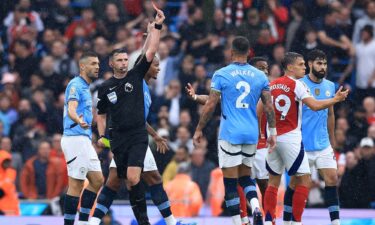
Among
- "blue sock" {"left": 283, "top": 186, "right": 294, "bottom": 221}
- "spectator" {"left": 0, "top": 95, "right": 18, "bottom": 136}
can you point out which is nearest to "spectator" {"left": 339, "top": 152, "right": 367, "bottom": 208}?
"blue sock" {"left": 283, "top": 186, "right": 294, "bottom": 221}

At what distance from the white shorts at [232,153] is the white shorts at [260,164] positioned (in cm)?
126

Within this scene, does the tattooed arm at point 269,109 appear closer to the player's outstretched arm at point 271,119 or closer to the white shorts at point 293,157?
the player's outstretched arm at point 271,119

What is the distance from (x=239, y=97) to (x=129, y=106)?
153cm

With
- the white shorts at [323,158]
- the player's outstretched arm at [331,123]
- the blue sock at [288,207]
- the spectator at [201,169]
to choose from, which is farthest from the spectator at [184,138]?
the blue sock at [288,207]

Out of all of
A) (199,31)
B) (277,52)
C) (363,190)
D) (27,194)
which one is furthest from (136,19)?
(363,190)

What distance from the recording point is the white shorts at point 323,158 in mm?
18219

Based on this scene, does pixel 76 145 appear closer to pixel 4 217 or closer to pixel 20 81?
pixel 4 217

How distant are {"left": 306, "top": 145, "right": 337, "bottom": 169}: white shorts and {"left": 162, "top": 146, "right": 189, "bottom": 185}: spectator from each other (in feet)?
18.9

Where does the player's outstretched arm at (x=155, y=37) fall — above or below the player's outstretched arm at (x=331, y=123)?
above

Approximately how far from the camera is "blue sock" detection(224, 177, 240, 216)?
17.2 meters

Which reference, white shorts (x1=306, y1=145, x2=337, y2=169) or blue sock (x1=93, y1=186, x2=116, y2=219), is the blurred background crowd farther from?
blue sock (x1=93, y1=186, x2=116, y2=219)

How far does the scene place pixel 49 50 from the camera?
2778 cm

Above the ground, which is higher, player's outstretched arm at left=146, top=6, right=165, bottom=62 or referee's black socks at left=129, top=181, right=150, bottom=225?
player's outstretched arm at left=146, top=6, right=165, bottom=62

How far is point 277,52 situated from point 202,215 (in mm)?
4879
